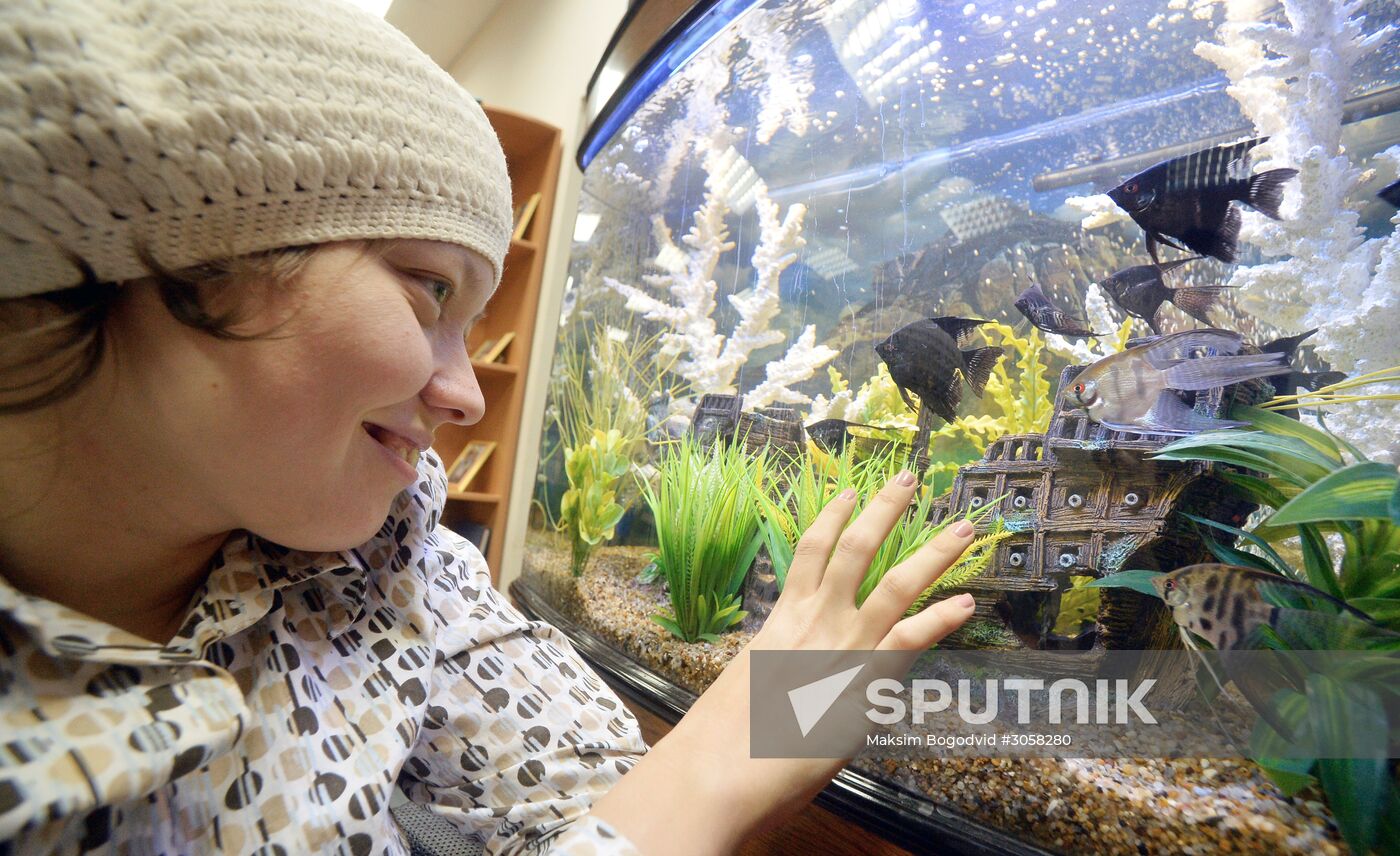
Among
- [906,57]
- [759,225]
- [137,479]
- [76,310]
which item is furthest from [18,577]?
[906,57]

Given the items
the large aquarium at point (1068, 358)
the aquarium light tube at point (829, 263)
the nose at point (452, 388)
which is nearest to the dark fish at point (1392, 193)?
the large aquarium at point (1068, 358)

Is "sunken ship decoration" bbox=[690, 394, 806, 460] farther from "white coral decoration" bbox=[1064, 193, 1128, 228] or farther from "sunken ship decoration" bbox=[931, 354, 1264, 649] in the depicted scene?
"white coral decoration" bbox=[1064, 193, 1128, 228]

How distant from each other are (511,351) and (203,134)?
8.19 feet

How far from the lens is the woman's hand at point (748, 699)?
498 mm

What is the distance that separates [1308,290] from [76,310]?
0.93 meters

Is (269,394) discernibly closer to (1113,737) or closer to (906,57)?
(1113,737)

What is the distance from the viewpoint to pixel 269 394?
1.55 feet

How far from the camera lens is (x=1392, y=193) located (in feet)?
1.82

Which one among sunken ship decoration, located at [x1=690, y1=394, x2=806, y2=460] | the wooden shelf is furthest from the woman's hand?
the wooden shelf

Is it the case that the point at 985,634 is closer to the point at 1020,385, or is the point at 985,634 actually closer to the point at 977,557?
the point at 977,557

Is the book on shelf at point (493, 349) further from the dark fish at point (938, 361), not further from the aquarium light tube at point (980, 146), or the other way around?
the dark fish at point (938, 361)

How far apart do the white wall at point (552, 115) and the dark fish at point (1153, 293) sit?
1858 millimetres

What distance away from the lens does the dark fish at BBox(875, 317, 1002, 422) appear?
78 cm

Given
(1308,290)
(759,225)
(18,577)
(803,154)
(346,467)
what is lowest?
(18,577)
